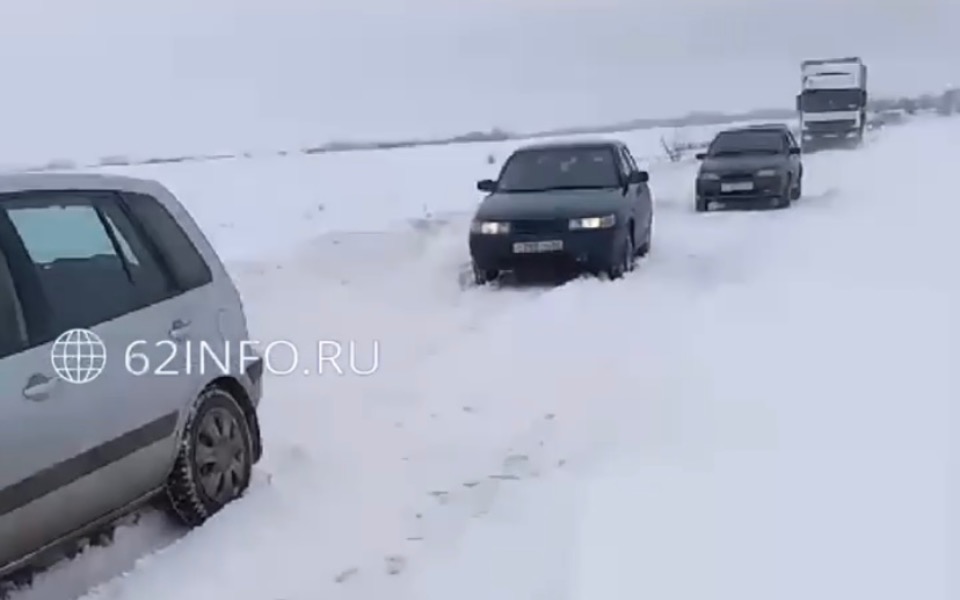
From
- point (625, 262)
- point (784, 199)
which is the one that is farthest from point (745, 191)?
point (625, 262)

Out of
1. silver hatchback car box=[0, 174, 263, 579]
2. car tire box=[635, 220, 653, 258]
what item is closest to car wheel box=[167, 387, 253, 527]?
silver hatchback car box=[0, 174, 263, 579]

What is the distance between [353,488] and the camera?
17.6 feet

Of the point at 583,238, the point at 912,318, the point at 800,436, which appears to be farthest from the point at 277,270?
the point at 800,436

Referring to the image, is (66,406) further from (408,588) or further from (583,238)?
(583,238)

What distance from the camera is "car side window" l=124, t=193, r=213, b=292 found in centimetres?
480

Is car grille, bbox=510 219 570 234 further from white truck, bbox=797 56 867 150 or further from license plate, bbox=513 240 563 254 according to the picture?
white truck, bbox=797 56 867 150

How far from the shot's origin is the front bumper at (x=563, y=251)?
1124 centimetres

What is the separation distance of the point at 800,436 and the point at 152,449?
3.09m

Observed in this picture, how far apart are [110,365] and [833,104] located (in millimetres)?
36634

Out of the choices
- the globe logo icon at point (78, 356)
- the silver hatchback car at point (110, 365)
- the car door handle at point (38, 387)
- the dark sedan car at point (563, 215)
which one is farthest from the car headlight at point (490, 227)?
the car door handle at point (38, 387)

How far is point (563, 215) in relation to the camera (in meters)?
11.4

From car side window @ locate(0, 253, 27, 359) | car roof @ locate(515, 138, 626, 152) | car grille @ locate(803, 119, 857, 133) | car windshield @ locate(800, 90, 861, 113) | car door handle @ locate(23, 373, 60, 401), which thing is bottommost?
car grille @ locate(803, 119, 857, 133)

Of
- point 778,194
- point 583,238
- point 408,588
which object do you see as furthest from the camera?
point 778,194

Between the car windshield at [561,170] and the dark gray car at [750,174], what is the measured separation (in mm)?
6105
